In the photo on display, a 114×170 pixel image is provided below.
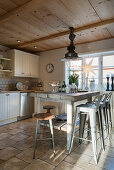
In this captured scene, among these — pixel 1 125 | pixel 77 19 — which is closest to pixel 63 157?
pixel 1 125

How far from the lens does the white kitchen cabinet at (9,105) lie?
3603mm

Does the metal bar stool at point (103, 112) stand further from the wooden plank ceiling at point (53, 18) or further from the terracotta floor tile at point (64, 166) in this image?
the wooden plank ceiling at point (53, 18)

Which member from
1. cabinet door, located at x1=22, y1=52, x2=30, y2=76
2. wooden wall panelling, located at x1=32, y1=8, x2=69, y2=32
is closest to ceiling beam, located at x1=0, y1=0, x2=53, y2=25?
wooden wall panelling, located at x1=32, y1=8, x2=69, y2=32

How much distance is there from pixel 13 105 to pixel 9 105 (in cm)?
15

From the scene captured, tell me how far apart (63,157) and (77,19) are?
261 cm

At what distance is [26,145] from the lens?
7.95 ft

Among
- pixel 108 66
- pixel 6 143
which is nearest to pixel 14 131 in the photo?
pixel 6 143

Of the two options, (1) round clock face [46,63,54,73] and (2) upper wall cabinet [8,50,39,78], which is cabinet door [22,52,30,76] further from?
(1) round clock face [46,63,54,73]

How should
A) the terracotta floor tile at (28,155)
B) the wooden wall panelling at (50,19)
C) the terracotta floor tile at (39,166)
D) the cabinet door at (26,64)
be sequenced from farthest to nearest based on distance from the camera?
the cabinet door at (26,64)
the wooden wall panelling at (50,19)
the terracotta floor tile at (28,155)
the terracotta floor tile at (39,166)

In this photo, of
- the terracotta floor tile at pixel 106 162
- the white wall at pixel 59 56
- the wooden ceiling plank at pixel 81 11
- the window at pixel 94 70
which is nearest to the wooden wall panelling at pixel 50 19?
the wooden ceiling plank at pixel 81 11

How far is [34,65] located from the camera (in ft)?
16.4

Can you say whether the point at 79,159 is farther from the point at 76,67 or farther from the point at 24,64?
the point at 24,64

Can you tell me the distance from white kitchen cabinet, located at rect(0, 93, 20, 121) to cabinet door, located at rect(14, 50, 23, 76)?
830 millimetres

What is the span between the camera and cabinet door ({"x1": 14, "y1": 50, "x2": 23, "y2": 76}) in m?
4.27
